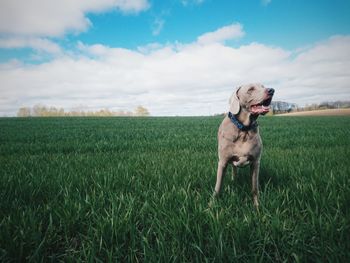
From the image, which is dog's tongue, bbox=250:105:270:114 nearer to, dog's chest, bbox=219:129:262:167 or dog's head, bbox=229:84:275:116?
dog's head, bbox=229:84:275:116

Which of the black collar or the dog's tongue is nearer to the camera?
the dog's tongue

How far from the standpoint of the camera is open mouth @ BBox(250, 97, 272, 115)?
316cm

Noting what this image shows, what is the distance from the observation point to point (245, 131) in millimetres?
3260

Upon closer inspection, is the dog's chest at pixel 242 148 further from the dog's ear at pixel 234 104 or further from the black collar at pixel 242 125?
the dog's ear at pixel 234 104

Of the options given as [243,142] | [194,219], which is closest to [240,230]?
[194,219]

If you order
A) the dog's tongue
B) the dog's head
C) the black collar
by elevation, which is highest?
the dog's head

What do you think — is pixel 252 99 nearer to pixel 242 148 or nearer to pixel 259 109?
pixel 259 109

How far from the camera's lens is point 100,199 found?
3.14 metres

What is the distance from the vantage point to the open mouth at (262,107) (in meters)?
3.16

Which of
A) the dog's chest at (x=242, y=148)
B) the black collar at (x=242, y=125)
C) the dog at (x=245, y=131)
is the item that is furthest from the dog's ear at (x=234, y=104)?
the dog's chest at (x=242, y=148)

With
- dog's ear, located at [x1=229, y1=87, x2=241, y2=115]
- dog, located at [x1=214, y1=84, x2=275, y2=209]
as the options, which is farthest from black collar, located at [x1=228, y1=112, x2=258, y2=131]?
dog's ear, located at [x1=229, y1=87, x2=241, y2=115]

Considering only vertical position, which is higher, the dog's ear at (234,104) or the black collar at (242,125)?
the dog's ear at (234,104)

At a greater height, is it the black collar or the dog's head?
the dog's head

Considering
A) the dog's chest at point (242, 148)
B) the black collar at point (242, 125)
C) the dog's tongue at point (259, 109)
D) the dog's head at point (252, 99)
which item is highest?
the dog's head at point (252, 99)
